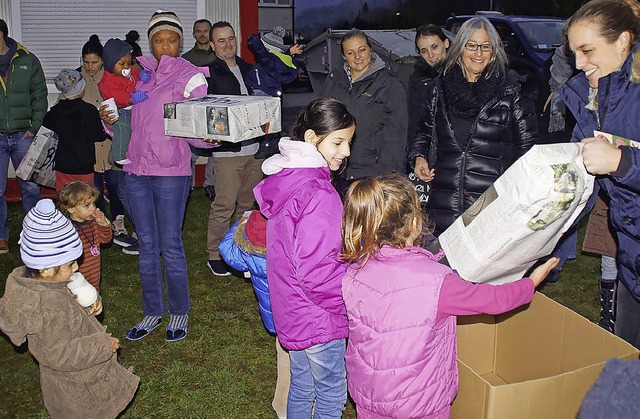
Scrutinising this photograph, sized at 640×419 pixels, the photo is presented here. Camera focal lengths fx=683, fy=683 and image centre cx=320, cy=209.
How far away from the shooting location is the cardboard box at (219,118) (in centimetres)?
405

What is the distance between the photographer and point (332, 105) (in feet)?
10.4

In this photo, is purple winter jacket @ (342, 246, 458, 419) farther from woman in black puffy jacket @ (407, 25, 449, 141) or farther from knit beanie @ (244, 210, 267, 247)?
woman in black puffy jacket @ (407, 25, 449, 141)

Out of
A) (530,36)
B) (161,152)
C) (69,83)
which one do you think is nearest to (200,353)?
(161,152)

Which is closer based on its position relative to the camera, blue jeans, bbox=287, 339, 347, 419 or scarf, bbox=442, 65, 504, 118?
blue jeans, bbox=287, 339, 347, 419

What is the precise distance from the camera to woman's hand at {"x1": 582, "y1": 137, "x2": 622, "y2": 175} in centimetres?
255

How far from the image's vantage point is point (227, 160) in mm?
5867

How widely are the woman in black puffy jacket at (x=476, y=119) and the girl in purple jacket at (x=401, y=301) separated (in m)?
1.56

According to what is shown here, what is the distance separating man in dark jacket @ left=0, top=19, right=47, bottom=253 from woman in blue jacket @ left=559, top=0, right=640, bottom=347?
18.1 ft

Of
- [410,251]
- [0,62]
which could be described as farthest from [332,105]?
[0,62]

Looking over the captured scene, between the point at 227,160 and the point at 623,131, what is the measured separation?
3693 mm

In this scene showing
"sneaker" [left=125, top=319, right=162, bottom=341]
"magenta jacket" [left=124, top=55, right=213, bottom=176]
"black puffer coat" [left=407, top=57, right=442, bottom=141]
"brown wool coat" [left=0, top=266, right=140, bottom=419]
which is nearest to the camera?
"brown wool coat" [left=0, top=266, right=140, bottom=419]

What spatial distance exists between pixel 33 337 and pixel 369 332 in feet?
4.91

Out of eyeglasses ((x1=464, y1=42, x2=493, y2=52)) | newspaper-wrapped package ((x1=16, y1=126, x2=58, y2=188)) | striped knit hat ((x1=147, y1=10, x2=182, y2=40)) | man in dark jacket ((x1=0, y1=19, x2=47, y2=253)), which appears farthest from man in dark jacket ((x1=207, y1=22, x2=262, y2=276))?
man in dark jacket ((x1=0, y1=19, x2=47, y2=253))

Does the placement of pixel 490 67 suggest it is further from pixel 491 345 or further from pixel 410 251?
pixel 410 251
